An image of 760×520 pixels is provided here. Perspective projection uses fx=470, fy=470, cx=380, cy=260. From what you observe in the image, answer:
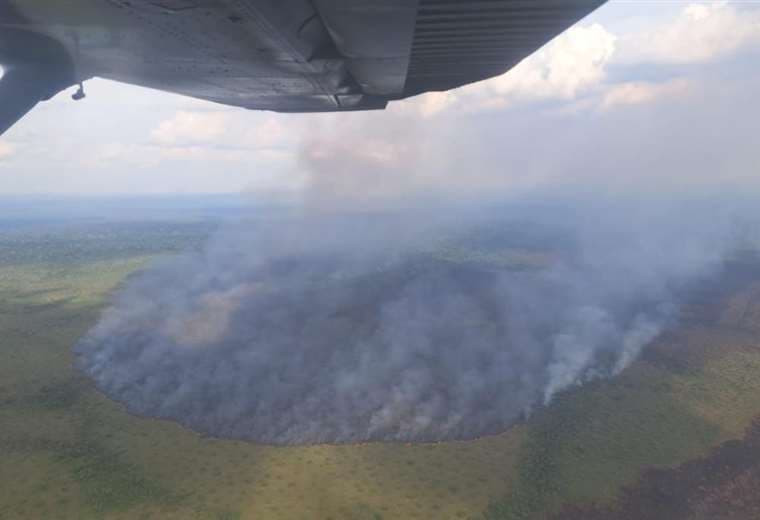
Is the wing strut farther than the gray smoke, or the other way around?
the gray smoke

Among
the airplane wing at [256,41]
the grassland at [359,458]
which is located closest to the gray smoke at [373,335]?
the grassland at [359,458]

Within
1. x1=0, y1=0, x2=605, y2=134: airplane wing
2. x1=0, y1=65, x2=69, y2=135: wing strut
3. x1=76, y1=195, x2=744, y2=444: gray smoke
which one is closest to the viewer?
x1=0, y1=0, x2=605, y2=134: airplane wing

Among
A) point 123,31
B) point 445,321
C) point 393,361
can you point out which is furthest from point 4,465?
point 445,321

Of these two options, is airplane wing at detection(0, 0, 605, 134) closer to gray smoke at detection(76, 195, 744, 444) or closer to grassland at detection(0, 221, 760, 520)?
grassland at detection(0, 221, 760, 520)

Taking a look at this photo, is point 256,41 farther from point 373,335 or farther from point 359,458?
point 373,335

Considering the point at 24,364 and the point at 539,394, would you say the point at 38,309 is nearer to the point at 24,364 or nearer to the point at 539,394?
the point at 24,364

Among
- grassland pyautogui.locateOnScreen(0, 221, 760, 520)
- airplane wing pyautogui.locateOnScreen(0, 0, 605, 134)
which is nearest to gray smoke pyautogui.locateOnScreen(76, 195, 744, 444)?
grassland pyautogui.locateOnScreen(0, 221, 760, 520)
